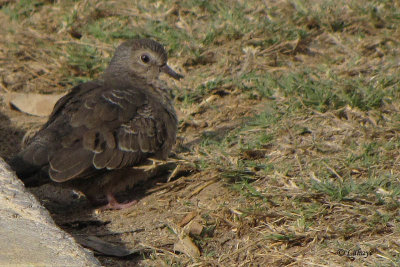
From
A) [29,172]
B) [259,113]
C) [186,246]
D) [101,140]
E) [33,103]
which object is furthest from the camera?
[33,103]

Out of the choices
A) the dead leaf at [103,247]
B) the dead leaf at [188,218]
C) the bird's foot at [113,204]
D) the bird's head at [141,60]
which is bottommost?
the bird's foot at [113,204]

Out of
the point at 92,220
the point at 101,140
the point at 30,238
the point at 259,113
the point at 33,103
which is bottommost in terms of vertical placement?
the point at 92,220

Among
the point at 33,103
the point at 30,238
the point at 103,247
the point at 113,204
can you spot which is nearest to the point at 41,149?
the point at 113,204

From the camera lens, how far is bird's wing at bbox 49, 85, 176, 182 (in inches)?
197

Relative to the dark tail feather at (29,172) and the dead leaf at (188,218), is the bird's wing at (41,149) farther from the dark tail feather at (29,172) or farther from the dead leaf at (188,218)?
the dead leaf at (188,218)

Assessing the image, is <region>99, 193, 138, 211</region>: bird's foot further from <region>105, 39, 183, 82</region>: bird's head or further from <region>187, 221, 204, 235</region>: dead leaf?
<region>105, 39, 183, 82</region>: bird's head

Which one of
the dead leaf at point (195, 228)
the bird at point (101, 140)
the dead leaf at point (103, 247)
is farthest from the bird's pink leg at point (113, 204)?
the dead leaf at point (195, 228)

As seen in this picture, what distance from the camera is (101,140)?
17.0 ft

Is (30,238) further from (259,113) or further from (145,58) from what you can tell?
(259,113)

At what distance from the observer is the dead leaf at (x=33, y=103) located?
664cm

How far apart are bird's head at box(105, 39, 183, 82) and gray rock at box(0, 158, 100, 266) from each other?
2332 mm

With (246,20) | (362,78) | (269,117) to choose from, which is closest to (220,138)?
(269,117)

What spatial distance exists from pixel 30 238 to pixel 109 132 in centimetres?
176

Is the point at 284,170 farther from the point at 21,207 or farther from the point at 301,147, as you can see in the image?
the point at 21,207
